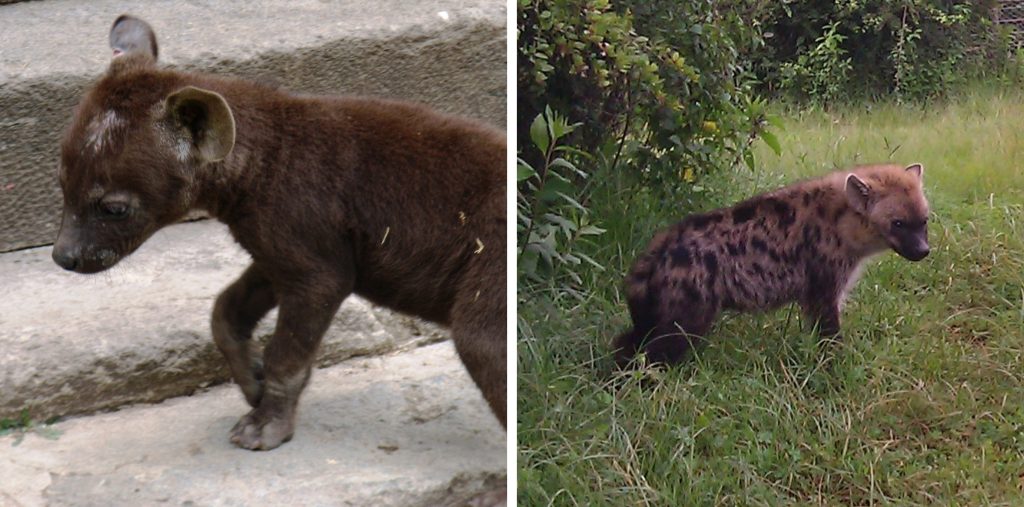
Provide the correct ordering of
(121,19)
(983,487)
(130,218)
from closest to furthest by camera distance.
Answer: (983,487)
(130,218)
(121,19)

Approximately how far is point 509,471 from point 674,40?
64 centimetres

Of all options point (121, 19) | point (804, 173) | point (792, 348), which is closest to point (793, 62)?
point (804, 173)

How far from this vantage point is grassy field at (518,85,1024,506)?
200 cm

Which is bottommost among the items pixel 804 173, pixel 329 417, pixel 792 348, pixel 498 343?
pixel 329 417

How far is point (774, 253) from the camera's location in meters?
2.12

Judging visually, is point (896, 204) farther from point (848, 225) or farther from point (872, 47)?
point (872, 47)

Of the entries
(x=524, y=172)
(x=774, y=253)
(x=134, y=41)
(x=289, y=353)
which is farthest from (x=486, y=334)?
(x=134, y=41)

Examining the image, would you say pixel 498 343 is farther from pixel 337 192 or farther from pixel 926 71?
pixel 926 71

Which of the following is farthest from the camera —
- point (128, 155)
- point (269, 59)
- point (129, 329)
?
point (269, 59)

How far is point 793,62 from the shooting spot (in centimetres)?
209

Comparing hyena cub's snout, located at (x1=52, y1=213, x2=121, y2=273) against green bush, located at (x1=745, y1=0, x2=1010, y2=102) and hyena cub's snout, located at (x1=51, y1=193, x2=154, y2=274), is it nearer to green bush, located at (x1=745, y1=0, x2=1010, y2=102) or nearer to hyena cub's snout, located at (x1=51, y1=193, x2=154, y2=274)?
hyena cub's snout, located at (x1=51, y1=193, x2=154, y2=274)

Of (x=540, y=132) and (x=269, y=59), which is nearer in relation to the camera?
(x=540, y=132)

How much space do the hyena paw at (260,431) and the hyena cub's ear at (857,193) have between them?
1.04m

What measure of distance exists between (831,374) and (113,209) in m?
1.14
